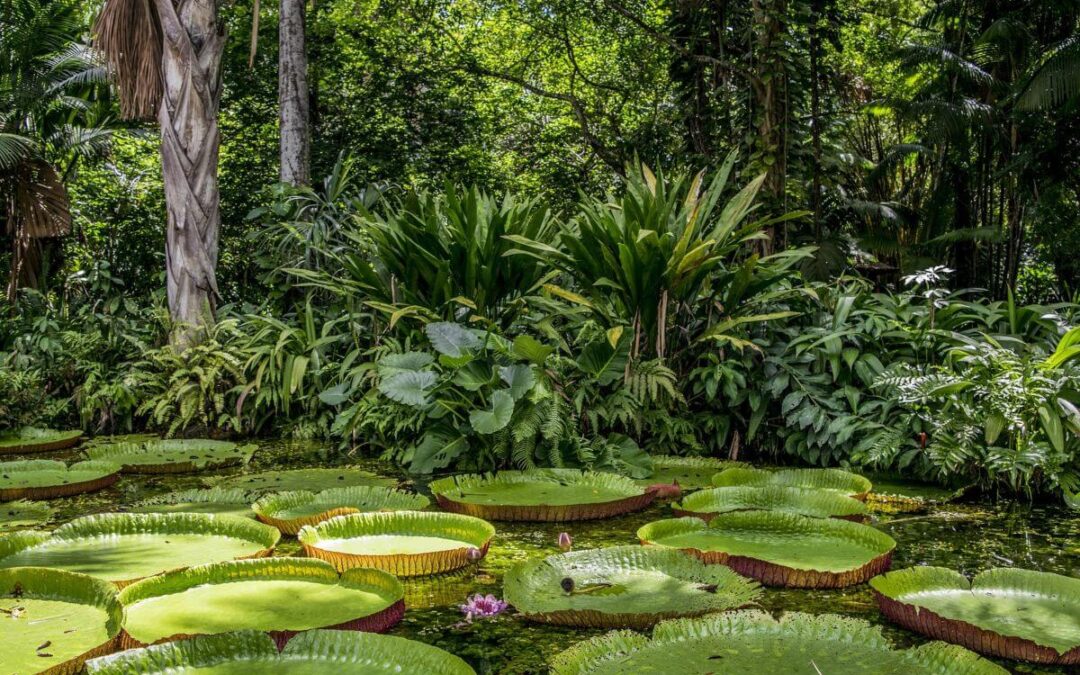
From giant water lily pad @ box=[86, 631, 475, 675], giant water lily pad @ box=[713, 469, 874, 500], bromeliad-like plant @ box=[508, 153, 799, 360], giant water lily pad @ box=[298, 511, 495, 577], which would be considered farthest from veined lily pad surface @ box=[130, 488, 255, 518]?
giant water lily pad @ box=[713, 469, 874, 500]

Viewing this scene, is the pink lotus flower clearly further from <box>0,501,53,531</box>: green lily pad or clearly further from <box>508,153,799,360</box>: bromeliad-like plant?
<box>508,153,799,360</box>: bromeliad-like plant

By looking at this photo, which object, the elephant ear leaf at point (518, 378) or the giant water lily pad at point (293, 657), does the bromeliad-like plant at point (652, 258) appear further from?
the giant water lily pad at point (293, 657)

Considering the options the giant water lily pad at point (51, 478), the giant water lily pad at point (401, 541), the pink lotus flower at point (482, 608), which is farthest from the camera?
the giant water lily pad at point (51, 478)

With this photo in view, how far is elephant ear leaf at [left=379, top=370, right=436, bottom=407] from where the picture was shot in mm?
3381

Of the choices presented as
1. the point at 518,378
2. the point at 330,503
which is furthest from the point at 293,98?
the point at 330,503

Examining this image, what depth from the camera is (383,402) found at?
396 cm

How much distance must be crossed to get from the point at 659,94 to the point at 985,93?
413cm

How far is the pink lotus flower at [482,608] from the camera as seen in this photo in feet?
6.21

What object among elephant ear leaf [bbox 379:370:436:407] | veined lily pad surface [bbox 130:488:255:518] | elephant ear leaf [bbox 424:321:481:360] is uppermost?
elephant ear leaf [bbox 424:321:481:360]

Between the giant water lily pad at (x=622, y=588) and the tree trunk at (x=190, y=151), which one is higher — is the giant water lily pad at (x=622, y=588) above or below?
below

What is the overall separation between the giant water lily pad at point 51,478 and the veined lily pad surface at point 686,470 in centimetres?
221

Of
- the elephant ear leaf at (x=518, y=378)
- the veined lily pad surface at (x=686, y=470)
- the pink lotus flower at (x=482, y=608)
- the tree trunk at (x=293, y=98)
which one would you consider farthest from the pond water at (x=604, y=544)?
the tree trunk at (x=293, y=98)

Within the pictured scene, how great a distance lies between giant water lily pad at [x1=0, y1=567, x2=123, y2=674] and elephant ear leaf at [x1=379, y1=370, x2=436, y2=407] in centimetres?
163

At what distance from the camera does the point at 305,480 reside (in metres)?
3.31
